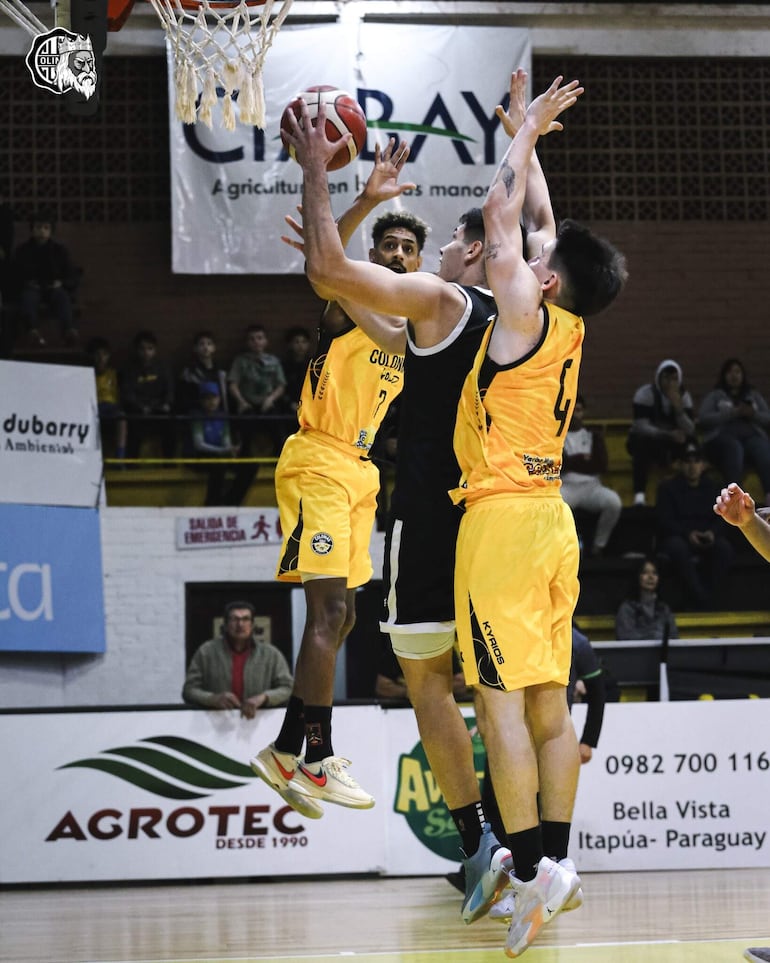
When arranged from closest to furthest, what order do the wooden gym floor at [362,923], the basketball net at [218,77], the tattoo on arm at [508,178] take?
the tattoo on arm at [508,178]
the wooden gym floor at [362,923]
the basketball net at [218,77]

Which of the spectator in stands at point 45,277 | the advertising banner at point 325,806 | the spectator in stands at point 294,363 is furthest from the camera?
the spectator in stands at point 294,363

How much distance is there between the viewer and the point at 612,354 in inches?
615

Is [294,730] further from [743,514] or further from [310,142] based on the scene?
[310,142]

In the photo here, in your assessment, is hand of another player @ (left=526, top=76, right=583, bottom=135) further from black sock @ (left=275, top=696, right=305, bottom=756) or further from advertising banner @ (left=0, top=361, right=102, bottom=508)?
advertising banner @ (left=0, top=361, right=102, bottom=508)

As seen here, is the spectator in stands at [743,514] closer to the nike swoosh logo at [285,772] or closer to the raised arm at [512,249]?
the raised arm at [512,249]

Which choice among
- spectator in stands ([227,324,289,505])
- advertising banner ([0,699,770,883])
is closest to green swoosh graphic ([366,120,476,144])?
spectator in stands ([227,324,289,505])

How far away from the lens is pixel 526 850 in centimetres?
473

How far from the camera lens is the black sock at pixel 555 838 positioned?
488 cm

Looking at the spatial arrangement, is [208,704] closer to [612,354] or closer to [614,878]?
[614,878]

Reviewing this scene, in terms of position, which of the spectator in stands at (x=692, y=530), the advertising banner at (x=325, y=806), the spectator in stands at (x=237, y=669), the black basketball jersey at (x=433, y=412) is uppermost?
the black basketball jersey at (x=433, y=412)

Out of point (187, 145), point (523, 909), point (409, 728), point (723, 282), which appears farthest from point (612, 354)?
point (523, 909)

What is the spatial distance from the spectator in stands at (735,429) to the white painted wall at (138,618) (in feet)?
12.0

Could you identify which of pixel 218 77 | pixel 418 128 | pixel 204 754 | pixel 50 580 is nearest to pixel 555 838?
pixel 218 77

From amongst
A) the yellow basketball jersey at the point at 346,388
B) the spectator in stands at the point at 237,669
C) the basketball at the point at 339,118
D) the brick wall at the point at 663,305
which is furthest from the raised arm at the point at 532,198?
the brick wall at the point at 663,305
